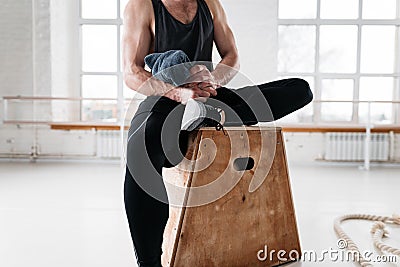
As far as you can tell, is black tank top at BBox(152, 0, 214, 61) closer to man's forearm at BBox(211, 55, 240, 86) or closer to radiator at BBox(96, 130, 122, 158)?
man's forearm at BBox(211, 55, 240, 86)

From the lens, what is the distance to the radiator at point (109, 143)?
15.8 feet

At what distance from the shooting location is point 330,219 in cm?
224

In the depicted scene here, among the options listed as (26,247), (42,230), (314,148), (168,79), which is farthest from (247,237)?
(314,148)

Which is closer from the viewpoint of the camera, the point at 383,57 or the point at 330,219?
the point at 330,219

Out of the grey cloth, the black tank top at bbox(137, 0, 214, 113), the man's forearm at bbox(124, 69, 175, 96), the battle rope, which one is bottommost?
the battle rope

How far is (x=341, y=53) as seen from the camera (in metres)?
5.22

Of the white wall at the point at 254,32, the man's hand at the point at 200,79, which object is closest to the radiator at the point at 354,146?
the white wall at the point at 254,32

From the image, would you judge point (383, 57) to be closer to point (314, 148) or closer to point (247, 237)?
point (314, 148)

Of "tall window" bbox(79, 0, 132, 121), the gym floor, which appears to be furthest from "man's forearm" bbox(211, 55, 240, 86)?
"tall window" bbox(79, 0, 132, 121)

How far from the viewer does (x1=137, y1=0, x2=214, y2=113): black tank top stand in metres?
1.44

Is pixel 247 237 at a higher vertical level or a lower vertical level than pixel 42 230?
higher

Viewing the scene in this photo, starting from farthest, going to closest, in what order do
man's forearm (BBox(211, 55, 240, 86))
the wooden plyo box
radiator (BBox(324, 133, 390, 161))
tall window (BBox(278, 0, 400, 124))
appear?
tall window (BBox(278, 0, 400, 124))
radiator (BBox(324, 133, 390, 161))
man's forearm (BBox(211, 55, 240, 86))
the wooden plyo box

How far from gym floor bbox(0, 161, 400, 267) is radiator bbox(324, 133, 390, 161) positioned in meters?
0.44

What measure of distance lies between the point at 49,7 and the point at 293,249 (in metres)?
4.15
